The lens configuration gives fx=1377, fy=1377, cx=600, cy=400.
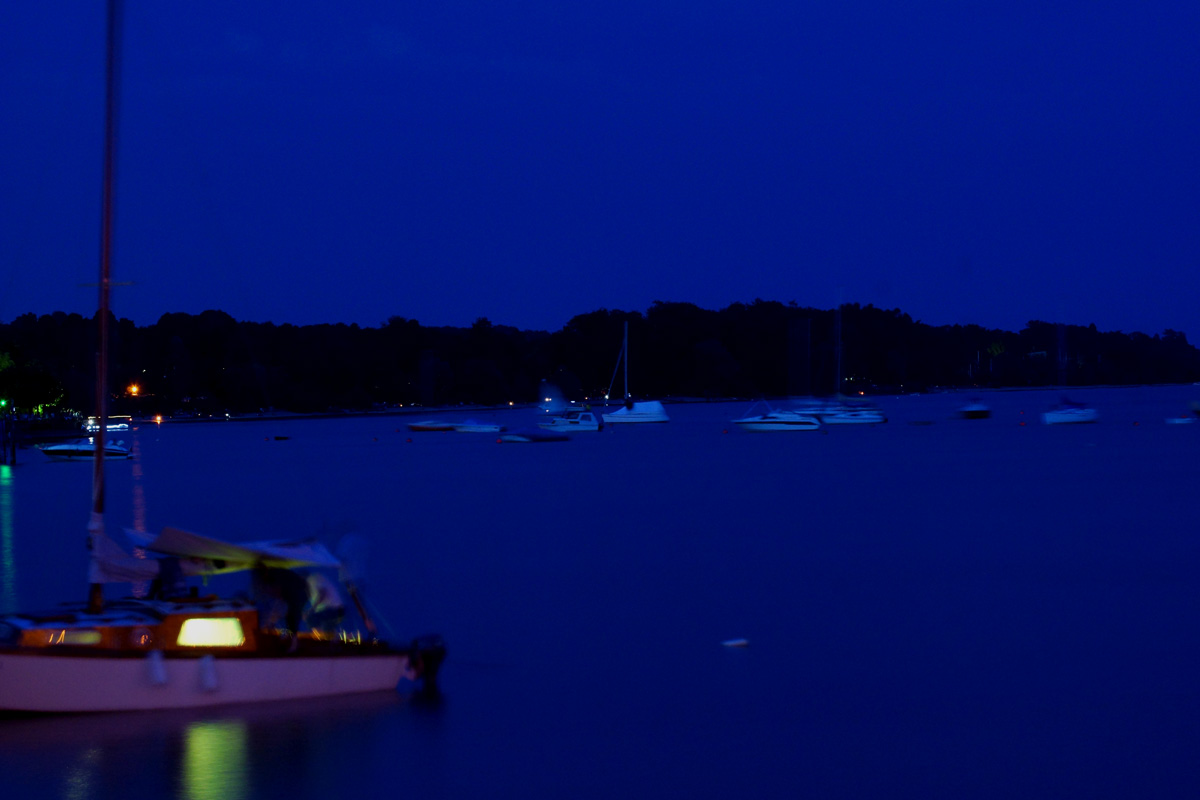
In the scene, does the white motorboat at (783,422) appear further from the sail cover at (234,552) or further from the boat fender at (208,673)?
the boat fender at (208,673)

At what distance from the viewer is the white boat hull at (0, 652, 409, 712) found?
17734mm

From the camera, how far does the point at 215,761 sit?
17781mm

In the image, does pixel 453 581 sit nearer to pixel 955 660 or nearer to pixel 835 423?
pixel 955 660

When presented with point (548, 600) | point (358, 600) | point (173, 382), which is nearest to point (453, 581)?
point (548, 600)

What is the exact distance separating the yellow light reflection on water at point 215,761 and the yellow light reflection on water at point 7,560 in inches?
564

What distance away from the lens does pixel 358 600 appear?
805 inches

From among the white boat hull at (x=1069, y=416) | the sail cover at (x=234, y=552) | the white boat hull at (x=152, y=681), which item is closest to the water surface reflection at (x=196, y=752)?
the white boat hull at (x=152, y=681)

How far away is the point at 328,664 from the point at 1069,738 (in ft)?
34.7

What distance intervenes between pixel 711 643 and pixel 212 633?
1166cm

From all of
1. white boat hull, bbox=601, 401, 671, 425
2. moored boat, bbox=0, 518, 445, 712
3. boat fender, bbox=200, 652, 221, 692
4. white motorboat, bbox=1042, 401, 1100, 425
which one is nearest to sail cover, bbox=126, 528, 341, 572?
moored boat, bbox=0, 518, 445, 712

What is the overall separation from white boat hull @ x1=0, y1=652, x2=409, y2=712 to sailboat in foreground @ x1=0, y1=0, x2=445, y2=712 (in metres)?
0.01

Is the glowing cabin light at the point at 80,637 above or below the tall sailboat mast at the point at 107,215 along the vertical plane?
below

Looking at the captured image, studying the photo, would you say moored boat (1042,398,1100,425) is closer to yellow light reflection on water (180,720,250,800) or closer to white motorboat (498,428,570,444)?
white motorboat (498,428,570,444)

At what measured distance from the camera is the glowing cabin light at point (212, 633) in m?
18.4
